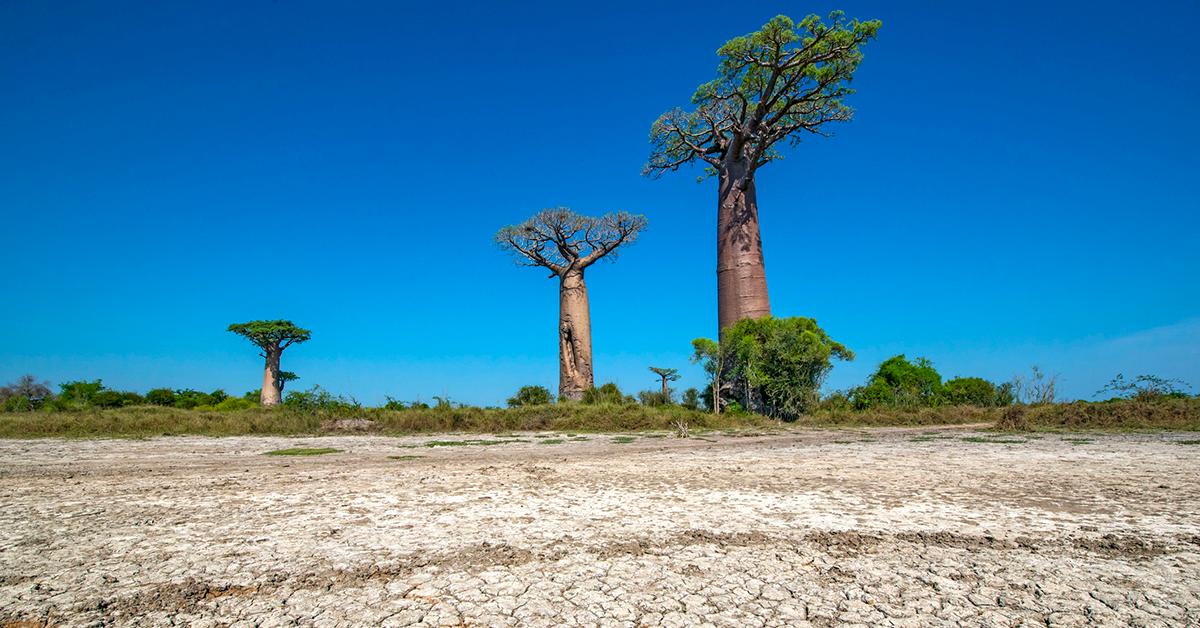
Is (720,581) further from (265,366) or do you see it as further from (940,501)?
(265,366)

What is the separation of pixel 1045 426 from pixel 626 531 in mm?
11932

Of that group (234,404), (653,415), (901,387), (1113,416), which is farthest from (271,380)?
(1113,416)

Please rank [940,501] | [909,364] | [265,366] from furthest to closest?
[265,366]
[909,364]
[940,501]

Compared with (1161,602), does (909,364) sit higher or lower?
higher

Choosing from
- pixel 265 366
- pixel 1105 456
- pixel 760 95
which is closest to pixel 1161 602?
pixel 1105 456

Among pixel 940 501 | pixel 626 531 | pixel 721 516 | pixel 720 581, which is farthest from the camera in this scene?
pixel 940 501

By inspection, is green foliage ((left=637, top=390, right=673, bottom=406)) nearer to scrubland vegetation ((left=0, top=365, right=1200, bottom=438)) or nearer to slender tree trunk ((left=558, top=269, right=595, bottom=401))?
scrubland vegetation ((left=0, top=365, right=1200, bottom=438))

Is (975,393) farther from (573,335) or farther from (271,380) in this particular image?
(271,380)

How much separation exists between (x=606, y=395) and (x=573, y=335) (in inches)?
139

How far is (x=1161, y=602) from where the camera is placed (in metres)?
1.72

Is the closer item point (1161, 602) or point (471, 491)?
point (1161, 602)

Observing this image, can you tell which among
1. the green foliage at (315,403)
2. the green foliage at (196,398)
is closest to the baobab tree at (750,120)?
the green foliage at (315,403)

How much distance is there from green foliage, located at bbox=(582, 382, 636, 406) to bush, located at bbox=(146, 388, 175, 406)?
52.9 ft

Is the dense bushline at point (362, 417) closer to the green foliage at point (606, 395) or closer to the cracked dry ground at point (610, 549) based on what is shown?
the green foliage at point (606, 395)
